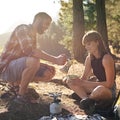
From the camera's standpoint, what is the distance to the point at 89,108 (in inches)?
245

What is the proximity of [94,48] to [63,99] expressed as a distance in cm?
133

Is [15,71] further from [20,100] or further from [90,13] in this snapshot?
[90,13]

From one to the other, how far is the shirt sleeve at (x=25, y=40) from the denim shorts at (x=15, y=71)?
0.17 metres

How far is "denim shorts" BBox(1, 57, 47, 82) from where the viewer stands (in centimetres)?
678

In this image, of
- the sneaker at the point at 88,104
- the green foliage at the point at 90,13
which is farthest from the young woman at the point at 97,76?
the green foliage at the point at 90,13

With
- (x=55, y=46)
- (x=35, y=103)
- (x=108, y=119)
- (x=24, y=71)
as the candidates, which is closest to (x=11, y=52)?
(x=24, y=71)

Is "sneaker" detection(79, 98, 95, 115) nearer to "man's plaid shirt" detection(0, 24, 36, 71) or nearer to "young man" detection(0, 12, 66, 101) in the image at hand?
"young man" detection(0, 12, 66, 101)

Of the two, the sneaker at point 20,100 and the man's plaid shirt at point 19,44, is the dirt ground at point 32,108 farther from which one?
the man's plaid shirt at point 19,44

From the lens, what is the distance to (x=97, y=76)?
6.56 meters

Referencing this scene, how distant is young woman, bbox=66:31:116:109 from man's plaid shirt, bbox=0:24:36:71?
0.96 metres

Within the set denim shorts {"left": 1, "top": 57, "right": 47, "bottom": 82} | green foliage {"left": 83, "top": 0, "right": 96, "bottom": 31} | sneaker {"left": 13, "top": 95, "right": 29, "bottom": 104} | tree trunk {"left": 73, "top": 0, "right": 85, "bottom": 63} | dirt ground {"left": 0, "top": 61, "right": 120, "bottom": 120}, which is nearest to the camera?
dirt ground {"left": 0, "top": 61, "right": 120, "bottom": 120}

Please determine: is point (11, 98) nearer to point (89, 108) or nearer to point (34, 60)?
point (34, 60)

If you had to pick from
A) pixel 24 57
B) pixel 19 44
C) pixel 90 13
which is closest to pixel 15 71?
pixel 24 57

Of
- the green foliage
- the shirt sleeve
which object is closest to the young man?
the shirt sleeve
